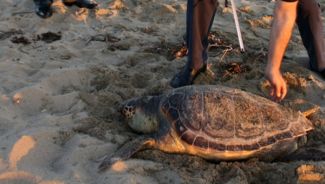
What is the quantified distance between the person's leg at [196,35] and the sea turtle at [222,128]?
575mm

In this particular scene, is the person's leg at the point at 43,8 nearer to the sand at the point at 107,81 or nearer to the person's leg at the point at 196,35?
the sand at the point at 107,81

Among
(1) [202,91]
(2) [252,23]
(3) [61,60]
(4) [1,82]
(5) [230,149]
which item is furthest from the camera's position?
(2) [252,23]

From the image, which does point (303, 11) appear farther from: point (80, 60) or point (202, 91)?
point (80, 60)

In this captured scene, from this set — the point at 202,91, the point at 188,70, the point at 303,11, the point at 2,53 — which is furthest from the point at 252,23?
the point at 2,53

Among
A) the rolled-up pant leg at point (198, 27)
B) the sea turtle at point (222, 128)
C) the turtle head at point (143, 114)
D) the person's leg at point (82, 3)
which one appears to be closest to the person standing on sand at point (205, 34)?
the rolled-up pant leg at point (198, 27)

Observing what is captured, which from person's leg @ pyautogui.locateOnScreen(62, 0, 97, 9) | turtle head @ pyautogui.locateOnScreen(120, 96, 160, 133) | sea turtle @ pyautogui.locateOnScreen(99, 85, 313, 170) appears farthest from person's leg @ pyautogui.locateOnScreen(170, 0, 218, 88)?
person's leg @ pyautogui.locateOnScreen(62, 0, 97, 9)

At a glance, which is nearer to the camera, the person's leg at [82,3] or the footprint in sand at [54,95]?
the footprint in sand at [54,95]

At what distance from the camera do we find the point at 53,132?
2.31 meters

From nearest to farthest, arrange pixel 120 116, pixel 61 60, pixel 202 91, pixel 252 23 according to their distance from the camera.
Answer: pixel 202 91, pixel 120 116, pixel 61 60, pixel 252 23

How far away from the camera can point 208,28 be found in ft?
9.45

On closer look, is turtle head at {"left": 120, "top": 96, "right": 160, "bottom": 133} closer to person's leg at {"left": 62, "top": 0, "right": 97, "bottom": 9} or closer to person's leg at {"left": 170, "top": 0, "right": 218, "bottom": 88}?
person's leg at {"left": 170, "top": 0, "right": 218, "bottom": 88}

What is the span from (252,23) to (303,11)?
0.95 meters

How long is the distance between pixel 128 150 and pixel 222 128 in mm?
459

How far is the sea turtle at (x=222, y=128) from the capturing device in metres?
2.11
